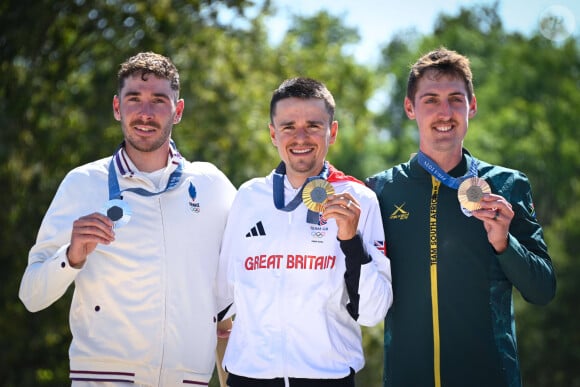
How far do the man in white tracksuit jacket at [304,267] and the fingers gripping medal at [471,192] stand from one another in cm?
57

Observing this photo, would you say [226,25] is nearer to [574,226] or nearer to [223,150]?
[223,150]

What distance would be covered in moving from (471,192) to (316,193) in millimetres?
880

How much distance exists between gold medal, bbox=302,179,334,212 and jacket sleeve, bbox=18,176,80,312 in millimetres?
1479

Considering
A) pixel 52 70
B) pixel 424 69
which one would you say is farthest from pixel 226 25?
pixel 424 69

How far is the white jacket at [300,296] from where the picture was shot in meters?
5.16

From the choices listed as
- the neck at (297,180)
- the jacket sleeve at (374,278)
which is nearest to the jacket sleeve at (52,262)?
the neck at (297,180)

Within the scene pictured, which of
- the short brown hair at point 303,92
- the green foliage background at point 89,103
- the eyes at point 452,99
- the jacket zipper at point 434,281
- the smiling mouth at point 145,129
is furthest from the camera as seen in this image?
the green foliage background at point 89,103

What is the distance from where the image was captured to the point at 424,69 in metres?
5.66

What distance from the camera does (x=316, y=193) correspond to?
204 inches

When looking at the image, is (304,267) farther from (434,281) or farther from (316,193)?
(434,281)

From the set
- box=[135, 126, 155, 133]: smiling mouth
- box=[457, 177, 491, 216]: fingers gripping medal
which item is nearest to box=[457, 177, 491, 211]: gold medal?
box=[457, 177, 491, 216]: fingers gripping medal

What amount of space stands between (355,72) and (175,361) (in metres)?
33.2

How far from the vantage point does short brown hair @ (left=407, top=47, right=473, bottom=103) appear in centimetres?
561

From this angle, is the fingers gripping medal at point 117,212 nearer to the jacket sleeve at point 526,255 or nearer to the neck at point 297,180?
the neck at point 297,180
